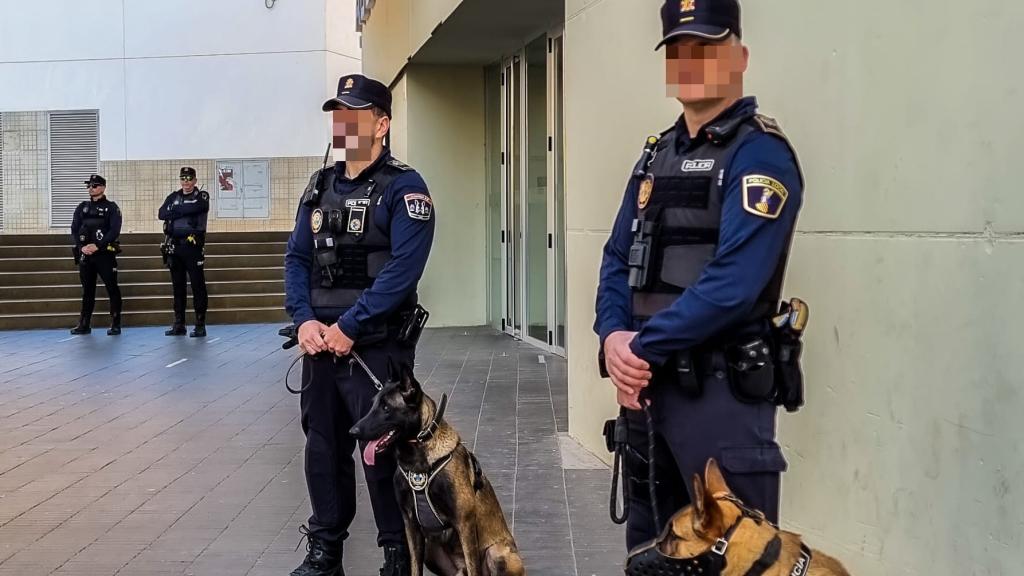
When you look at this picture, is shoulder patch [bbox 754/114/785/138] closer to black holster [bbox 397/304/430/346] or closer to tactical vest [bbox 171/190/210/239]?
black holster [bbox 397/304/430/346]

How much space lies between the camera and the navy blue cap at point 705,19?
8.42 feet

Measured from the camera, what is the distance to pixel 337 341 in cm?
385

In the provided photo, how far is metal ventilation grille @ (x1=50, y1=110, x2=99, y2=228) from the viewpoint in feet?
71.6

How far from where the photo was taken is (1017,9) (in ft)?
9.91

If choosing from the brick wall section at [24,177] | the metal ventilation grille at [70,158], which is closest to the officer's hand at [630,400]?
the metal ventilation grille at [70,158]

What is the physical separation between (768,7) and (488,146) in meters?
10.0

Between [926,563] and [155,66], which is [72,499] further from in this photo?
[155,66]

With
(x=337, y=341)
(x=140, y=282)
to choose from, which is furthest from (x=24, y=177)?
(x=337, y=341)

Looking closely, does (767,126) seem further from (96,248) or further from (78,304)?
(78,304)

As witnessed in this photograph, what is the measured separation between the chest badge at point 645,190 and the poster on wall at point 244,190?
758 inches

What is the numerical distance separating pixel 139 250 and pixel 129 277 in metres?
1.26

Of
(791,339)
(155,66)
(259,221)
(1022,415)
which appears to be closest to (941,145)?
(1022,415)

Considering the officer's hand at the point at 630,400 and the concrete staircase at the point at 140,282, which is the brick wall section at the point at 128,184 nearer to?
the concrete staircase at the point at 140,282

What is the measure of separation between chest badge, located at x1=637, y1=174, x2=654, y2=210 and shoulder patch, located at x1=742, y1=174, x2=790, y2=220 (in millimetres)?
337
